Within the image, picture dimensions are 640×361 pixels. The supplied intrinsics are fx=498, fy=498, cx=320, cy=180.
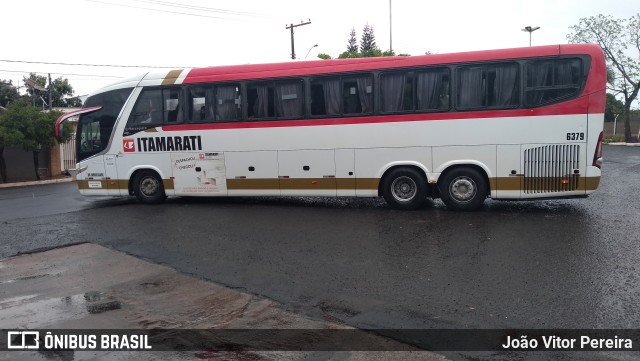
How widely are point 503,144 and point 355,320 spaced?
20.4ft

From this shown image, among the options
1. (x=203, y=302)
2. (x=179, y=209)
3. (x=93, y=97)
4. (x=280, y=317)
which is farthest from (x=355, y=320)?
(x=93, y=97)

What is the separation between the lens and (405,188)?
1066 centimetres

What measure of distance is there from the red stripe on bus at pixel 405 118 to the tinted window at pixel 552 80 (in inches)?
7.1

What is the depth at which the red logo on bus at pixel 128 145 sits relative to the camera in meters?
12.4

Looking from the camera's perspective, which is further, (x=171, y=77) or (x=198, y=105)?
(x=171, y=77)

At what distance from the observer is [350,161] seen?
1090 cm

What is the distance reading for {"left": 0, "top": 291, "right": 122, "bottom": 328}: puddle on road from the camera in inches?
206

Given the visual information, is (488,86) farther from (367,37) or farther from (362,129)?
(367,37)

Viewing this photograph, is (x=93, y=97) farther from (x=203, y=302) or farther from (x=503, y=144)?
(x=503, y=144)

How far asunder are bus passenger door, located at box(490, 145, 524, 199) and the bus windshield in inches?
347

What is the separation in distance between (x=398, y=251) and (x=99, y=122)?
890 cm

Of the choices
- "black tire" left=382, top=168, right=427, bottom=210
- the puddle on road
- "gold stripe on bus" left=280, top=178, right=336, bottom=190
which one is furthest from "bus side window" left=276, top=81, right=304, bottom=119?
the puddle on road

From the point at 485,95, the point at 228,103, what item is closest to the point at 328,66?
the point at 228,103

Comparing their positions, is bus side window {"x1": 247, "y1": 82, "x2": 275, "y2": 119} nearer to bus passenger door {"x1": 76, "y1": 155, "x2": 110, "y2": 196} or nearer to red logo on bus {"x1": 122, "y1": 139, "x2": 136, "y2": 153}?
red logo on bus {"x1": 122, "y1": 139, "x2": 136, "y2": 153}
